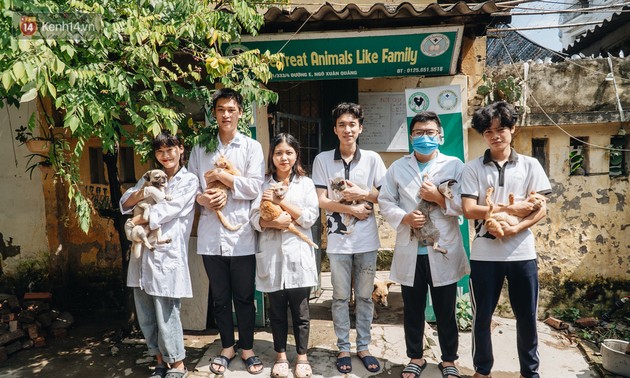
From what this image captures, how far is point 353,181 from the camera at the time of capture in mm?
3758

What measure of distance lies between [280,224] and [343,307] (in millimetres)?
1002

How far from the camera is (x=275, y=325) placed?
3.66 meters

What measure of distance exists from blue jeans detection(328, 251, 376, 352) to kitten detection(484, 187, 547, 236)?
106 centimetres

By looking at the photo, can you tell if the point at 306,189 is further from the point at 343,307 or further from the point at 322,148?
the point at 322,148

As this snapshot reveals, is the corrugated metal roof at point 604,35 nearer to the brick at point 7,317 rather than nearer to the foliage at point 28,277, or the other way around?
the foliage at point 28,277

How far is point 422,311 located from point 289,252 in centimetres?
129

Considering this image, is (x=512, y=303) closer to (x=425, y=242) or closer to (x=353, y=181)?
(x=425, y=242)

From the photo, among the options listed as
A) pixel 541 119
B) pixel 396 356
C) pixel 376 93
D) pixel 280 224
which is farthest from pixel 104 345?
pixel 541 119

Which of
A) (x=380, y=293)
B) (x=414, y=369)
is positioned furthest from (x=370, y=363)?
(x=380, y=293)

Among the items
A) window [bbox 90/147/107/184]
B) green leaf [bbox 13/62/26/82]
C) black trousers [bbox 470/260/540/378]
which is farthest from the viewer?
window [bbox 90/147/107/184]

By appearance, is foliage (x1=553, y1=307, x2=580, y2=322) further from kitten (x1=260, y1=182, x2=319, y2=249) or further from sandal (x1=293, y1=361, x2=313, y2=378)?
kitten (x1=260, y1=182, x2=319, y2=249)

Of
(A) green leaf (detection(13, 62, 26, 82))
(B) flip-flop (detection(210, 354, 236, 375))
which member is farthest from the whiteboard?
(A) green leaf (detection(13, 62, 26, 82))

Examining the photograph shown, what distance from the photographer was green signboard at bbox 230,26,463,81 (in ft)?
15.2

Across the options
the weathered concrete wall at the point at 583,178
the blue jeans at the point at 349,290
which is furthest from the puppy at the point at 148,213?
the weathered concrete wall at the point at 583,178
